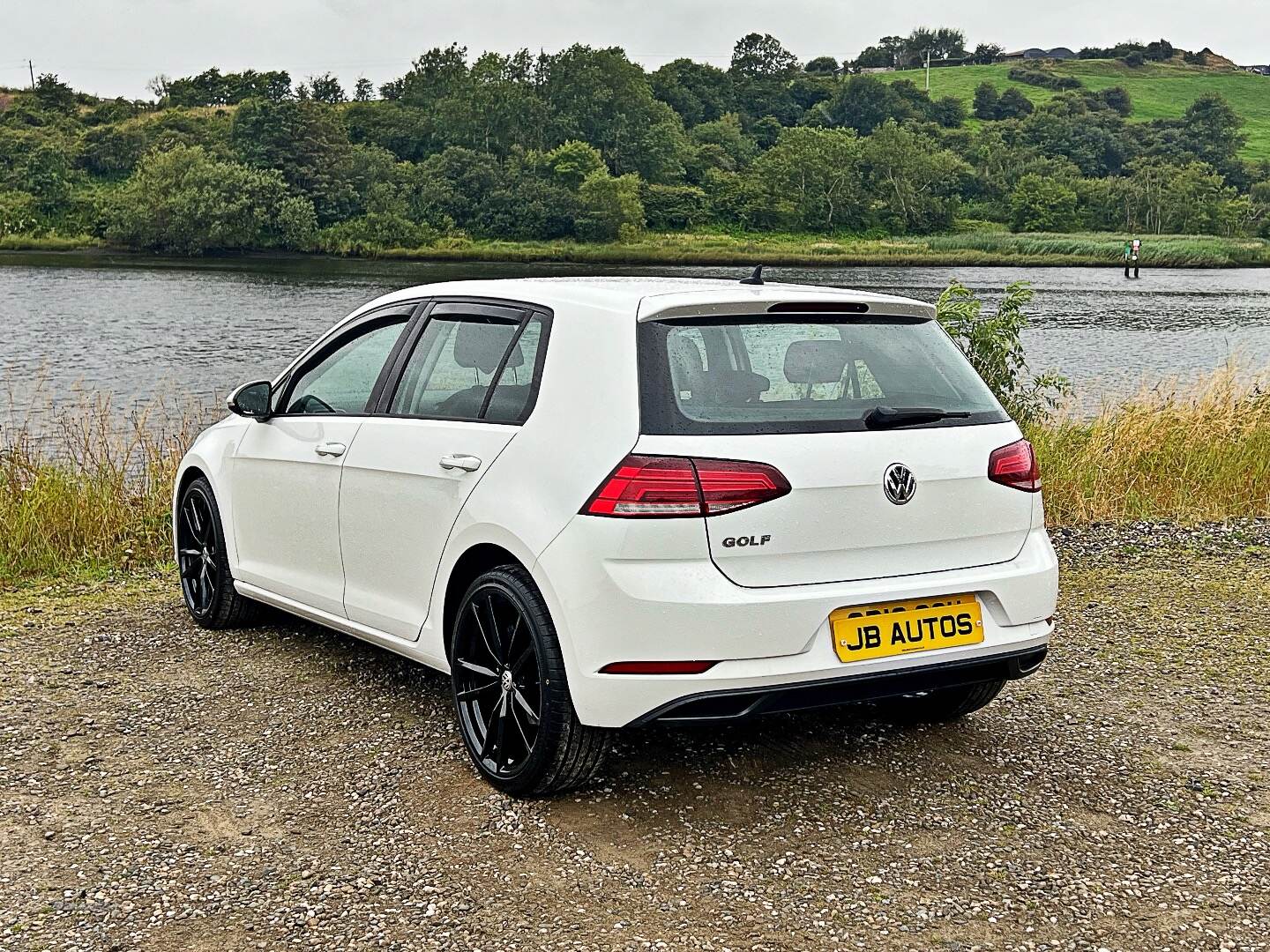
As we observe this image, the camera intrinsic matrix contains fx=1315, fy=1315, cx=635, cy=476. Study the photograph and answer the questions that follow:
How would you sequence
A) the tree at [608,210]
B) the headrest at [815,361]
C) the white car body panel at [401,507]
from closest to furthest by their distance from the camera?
the headrest at [815,361], the white car body panel at [401,507], the tree at [608,210]

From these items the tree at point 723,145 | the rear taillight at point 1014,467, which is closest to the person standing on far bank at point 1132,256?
the tree at point 723,145

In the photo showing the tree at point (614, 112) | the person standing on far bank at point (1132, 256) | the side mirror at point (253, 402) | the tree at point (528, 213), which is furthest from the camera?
the tree at point (614, 112)

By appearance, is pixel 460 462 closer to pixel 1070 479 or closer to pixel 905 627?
pixel 905 627

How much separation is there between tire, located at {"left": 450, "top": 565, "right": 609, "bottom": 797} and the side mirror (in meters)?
1.80

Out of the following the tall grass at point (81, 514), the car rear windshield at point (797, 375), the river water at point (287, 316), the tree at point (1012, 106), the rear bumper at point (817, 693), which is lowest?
the river water at point (287, 316)

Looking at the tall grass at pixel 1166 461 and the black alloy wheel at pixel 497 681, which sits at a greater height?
the black alloy wheel at pixel 497 681

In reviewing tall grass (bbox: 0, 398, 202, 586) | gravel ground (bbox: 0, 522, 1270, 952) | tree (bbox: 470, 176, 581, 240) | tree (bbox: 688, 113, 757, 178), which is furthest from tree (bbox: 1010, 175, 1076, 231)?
gravel ground (bbox: 0, 522, 1270, 952)

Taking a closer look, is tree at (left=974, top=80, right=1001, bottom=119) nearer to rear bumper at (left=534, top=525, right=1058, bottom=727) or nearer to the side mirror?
the side mirror

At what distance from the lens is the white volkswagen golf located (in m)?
3.77

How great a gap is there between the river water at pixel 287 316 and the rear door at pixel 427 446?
887 cm

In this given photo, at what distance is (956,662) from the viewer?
161 inches

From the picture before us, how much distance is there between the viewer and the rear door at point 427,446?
439cm

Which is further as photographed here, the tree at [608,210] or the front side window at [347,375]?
the tree at [608,210]

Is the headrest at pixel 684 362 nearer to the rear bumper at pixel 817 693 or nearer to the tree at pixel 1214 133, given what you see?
the rear bumper at pixel 817 693
